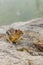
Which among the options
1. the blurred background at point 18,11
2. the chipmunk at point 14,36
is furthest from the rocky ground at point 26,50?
the blurred background at point 18,11

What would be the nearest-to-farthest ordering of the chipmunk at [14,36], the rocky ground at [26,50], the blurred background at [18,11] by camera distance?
the rocky ground at [26,50], the chipmunk at [14,36], the blurred background at [18,11]

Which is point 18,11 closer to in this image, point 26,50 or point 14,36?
point 14,36

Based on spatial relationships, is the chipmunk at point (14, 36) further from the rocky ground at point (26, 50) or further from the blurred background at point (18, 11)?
the blurred background at point (18, 11)

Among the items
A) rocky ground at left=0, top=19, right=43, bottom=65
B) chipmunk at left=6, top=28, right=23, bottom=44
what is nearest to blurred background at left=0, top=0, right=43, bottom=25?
rocky ground at left=0, top=19, right=43, bottom=65

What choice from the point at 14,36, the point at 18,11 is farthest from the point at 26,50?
the point at 18,11

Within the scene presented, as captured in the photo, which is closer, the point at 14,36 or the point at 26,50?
the point at 26,50

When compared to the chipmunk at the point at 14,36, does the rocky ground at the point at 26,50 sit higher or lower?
lower

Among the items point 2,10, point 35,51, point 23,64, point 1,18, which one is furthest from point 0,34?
point 2,10
